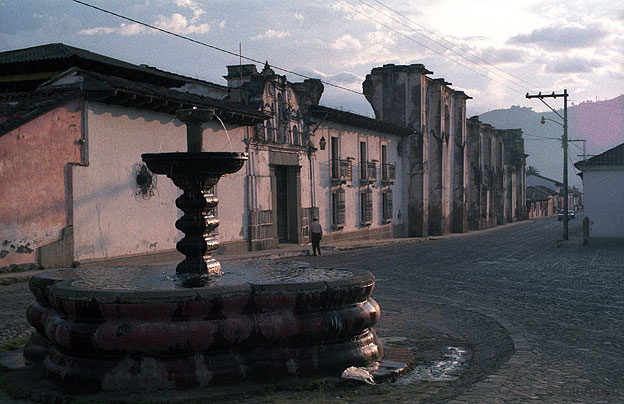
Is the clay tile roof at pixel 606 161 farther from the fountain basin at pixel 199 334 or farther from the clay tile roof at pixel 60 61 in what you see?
the fountain basin at pixel 199 334

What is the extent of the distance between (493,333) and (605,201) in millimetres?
22652

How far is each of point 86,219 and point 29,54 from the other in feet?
24.9

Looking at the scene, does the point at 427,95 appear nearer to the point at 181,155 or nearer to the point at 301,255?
the point at 301,255

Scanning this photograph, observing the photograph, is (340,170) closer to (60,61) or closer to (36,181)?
(60,61)

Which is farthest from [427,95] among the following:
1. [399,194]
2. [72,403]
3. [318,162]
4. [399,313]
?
[72,403]

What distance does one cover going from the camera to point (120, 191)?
685 inches

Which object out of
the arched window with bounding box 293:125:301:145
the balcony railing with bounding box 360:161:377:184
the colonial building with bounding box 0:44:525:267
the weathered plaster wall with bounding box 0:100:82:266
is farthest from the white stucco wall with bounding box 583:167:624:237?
the weathered plaster wall with bounding box 0:100:82:266

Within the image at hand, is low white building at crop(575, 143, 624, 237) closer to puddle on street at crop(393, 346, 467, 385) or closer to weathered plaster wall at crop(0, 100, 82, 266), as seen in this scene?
weathered plaster wall at crop(0, 100, 82, 266)

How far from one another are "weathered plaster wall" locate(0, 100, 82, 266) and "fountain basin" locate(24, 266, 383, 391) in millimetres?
9334

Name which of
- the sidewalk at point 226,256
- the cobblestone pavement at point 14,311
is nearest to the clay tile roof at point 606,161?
the sidewalk at point 226,256

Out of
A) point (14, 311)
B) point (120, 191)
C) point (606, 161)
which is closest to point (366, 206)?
point (606, 161)

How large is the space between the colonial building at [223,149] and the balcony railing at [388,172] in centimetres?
6

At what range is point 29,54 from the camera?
21031 mm

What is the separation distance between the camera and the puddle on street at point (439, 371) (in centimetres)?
579
